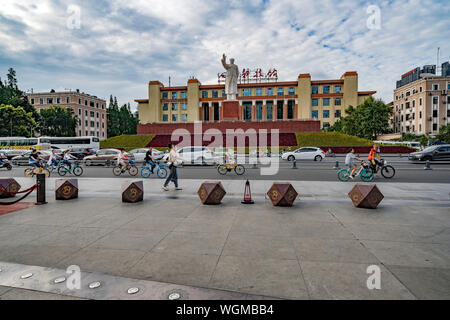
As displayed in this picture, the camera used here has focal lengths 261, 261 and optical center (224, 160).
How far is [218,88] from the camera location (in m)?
71.6

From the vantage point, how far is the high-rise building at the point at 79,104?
7388 centimetres

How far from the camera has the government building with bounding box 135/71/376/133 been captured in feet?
219

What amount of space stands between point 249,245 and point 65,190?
7380 millimetres

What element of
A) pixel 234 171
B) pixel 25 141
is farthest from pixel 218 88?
pixel 234 171

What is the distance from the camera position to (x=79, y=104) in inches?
2955

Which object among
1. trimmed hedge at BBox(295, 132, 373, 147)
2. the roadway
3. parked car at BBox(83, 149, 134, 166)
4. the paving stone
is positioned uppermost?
trimmed hedge at BBox(295, 132, 373, 147)

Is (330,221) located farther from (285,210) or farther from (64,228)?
(64,228)

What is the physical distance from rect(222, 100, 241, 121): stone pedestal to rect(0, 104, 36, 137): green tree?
39.9 metres

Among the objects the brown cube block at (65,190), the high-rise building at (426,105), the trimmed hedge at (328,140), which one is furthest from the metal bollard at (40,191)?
the high-rise building at (426,105)

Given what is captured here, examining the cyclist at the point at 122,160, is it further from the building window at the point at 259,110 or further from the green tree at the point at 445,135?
the building window at the point at 259,110

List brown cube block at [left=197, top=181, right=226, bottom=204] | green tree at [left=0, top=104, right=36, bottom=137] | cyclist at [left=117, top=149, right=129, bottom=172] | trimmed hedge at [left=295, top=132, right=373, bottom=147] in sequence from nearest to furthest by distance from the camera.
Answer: brown cube block at [left=197, top=181, right=226, bottom=204] → cyclist at [left=117, top=149, right=129, bottom=172] → trimmed hedge at [left=295, top=132, right=373, bottom=147] → green tree at [left=0, top=104, right=36, bottom=137]

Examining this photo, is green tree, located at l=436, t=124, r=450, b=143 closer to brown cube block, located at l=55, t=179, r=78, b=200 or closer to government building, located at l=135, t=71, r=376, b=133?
government building, located at l=135, t=71, r=376, b=133

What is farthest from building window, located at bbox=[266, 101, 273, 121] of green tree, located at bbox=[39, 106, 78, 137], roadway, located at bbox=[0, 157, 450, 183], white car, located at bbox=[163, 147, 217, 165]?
white car, located at bbox=[163, 147, 217, 165]

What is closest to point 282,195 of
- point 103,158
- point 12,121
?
point 103,158
